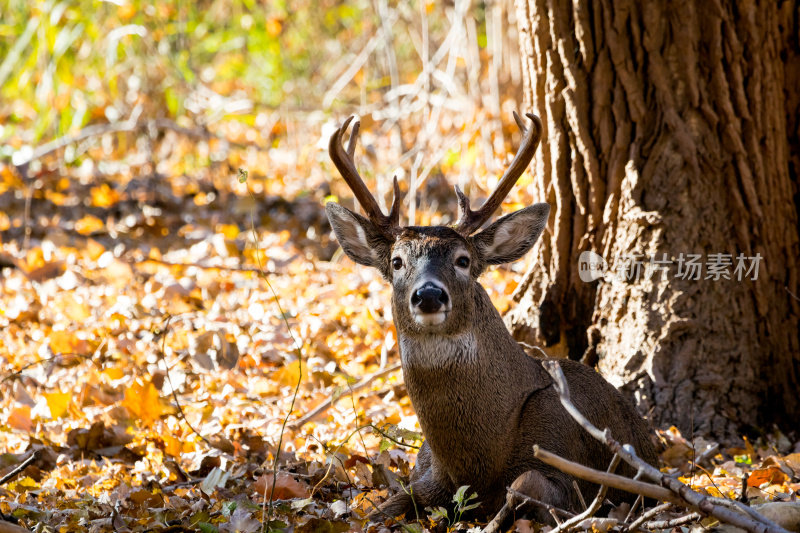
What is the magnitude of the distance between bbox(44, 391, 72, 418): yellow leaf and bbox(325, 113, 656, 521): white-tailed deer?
2.13 metres

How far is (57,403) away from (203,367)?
3.42ft

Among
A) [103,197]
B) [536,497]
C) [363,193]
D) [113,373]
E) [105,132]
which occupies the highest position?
[105,132]

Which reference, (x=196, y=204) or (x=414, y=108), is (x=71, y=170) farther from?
(x=414, y=108)

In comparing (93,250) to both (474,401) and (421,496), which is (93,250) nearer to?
(421,496)

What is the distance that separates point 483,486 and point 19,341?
3.89 m

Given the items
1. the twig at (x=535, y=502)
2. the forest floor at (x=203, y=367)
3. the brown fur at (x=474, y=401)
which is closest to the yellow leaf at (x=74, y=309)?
the forest floor at (x=203, y=367)

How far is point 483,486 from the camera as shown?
13.5 feet

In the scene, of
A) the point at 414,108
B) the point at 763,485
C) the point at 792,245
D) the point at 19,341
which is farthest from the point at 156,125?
the point at 763,485

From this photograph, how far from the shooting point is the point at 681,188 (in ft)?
17.3

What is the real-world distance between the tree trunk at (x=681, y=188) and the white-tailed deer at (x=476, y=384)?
966 millimetres

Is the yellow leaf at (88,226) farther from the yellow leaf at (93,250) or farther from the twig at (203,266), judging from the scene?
the twig at (203,266)

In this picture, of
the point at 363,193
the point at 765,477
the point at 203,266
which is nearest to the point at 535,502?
the point at 765,477

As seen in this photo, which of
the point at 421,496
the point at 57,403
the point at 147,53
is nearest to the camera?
the point at 421,496

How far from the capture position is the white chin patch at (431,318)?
399 cm
